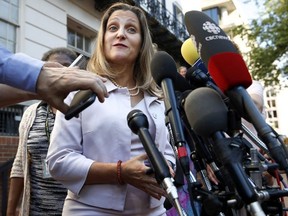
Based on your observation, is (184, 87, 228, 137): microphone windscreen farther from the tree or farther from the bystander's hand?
the tree

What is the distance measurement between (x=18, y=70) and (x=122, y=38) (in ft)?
3.50

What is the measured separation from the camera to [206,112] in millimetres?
1153

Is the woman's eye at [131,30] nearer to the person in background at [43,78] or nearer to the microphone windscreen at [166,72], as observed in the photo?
the microphone windscreen at [166,72]

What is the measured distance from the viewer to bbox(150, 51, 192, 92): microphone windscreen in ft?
5.09

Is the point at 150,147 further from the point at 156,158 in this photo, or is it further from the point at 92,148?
the point at 92,148

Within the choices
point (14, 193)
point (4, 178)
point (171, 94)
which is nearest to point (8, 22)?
point (4, 178)

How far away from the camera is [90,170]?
1686 millimetres

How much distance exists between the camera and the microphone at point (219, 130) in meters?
1.00

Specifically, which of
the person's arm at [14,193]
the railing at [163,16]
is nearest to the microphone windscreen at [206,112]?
the person's arm at [14,193]

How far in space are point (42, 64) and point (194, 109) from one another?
1.71ft

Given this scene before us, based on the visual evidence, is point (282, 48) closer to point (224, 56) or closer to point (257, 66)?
point (257, 66)

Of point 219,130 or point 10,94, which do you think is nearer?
point 219,130

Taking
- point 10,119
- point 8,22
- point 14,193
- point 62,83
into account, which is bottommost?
point 14,193

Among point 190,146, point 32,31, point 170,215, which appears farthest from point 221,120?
point 32,31
